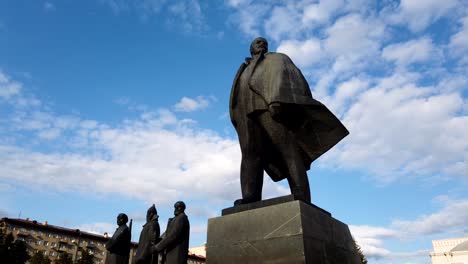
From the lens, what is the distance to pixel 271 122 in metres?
6.41

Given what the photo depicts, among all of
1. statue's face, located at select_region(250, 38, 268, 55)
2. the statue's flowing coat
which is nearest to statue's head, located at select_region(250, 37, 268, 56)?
statue's face, located at select_region(250, 38, 268, 55)

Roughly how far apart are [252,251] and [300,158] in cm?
187

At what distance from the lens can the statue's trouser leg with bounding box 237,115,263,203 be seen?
639cm

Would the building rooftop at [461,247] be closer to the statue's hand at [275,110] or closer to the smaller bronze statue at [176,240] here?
the smaller bronze statue at [176,240]

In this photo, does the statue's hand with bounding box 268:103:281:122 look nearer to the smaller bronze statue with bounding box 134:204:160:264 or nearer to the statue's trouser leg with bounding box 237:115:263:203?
the statue's trouser leg with bounding box 237:115:263:203

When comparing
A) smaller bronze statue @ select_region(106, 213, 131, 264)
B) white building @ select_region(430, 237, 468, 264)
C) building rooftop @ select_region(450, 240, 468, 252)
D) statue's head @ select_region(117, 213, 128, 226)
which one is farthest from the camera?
building rooftop @ select_region(450, 240, 468, 252)

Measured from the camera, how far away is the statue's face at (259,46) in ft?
23.2

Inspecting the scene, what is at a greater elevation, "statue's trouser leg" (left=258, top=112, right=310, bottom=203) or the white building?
the white building

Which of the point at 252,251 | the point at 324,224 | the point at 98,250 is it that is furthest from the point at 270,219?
the point at 98,250

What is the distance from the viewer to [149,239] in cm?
943

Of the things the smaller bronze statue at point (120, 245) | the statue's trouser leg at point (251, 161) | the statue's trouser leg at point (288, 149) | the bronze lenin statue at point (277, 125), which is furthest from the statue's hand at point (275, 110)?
the smaller bronze statue at point (120, 245)

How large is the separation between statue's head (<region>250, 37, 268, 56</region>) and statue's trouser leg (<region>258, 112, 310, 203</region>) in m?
1.36

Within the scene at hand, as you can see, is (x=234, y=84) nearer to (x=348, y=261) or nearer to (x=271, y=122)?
(x=271, y=122)

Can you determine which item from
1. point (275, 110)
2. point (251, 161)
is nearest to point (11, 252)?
point (251, 161)
